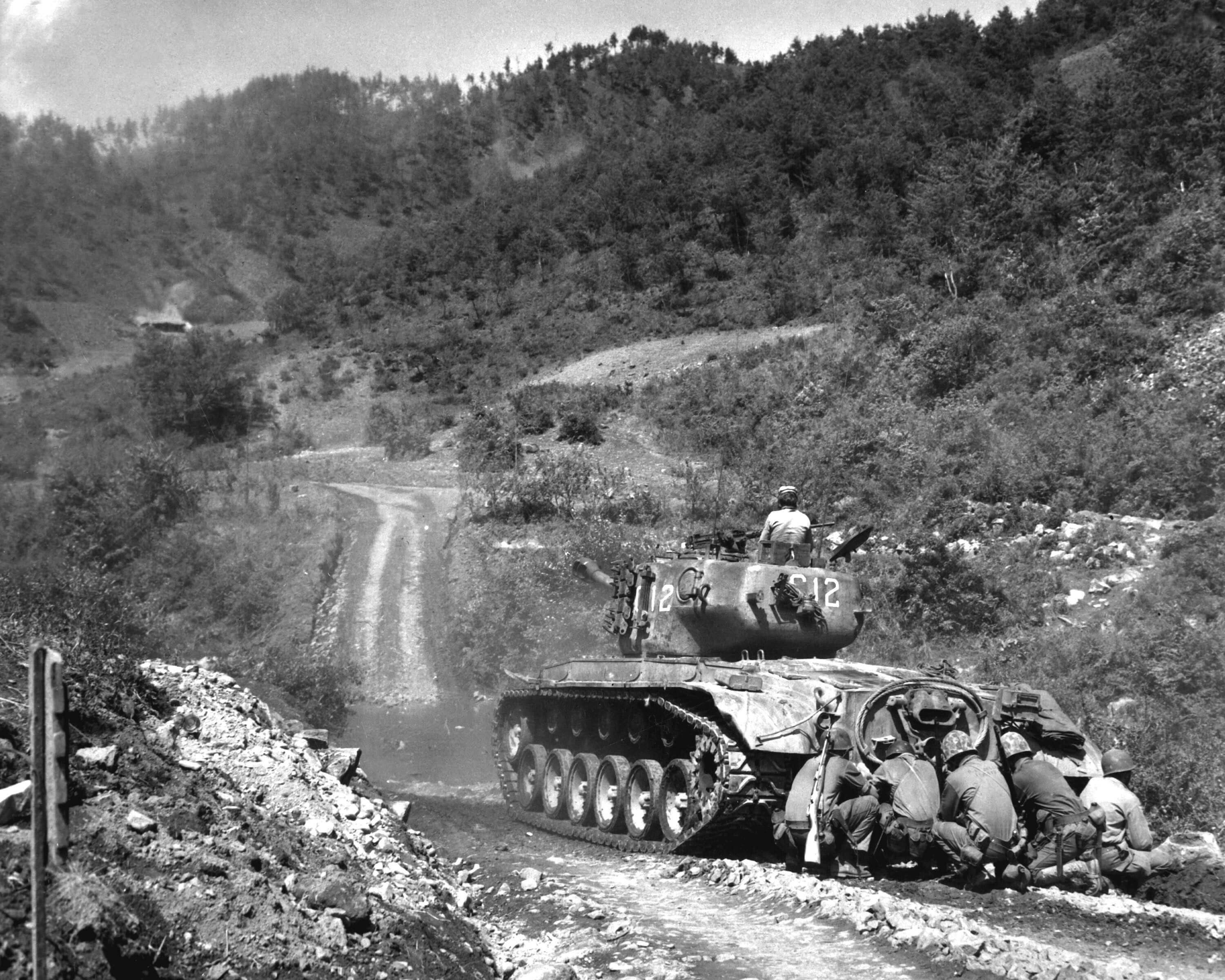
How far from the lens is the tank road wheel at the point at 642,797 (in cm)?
1238

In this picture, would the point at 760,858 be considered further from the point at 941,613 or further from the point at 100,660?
the point at 941,613

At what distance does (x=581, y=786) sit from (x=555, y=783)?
0.77 m

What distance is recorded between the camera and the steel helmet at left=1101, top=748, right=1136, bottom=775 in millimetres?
10422

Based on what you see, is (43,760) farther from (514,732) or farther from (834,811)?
(514,732)

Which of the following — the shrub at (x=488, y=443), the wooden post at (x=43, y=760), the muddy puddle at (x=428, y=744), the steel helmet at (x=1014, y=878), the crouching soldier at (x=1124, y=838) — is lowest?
the muddy puddle at (x=428, y=744)

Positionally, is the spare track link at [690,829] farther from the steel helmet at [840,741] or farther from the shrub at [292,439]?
the shrub at [292,439]

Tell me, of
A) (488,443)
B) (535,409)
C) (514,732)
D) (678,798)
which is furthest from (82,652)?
(535,409)

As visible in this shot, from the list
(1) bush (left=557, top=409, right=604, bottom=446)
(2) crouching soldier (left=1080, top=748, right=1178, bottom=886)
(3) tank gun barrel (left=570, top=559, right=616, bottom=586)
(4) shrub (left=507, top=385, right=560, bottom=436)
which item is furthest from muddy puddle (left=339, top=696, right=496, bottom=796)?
(4) shrub (left=507, top=385, right=560, bottom=436)

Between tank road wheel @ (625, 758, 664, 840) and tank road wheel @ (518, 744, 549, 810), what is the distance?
235 centimetres

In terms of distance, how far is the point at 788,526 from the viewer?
13.4m

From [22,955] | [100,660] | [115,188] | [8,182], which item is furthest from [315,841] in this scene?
[115,188]

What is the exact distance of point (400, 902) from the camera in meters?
7.71

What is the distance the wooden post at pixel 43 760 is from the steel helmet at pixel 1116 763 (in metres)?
8.89

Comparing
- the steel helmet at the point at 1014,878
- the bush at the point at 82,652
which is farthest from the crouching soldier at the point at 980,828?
the bush at the point at 82,652
